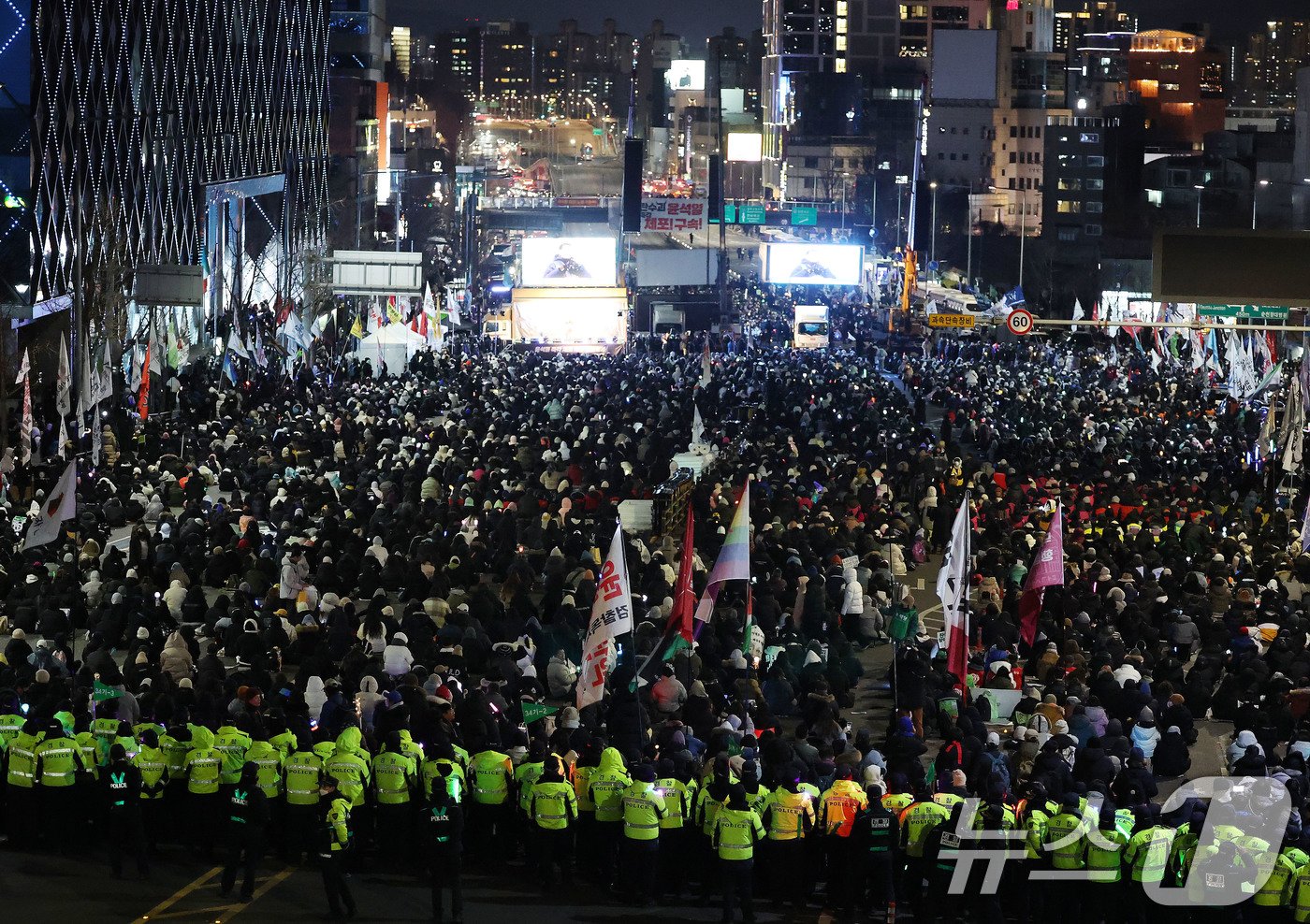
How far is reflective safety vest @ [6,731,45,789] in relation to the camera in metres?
13.4

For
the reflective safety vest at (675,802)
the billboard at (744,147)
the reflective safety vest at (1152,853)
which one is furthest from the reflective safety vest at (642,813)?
the billboard at (744,147)

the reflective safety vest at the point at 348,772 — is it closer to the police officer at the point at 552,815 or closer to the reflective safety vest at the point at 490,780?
the reflective safety vest at the point at 490,780

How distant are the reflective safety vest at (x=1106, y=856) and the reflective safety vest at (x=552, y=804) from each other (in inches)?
136

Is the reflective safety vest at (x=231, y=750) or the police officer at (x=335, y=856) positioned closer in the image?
the police officer at (x=335, y=856)

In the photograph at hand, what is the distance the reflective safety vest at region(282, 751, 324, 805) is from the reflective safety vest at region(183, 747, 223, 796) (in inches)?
24.6

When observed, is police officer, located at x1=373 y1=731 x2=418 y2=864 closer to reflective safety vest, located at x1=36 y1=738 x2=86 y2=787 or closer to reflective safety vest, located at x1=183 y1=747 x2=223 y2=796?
reflective safety vest, located at x1=183 y1=747 x2=223 y2=796

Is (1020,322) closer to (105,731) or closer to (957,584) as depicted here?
(957,584)

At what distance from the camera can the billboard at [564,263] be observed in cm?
5525

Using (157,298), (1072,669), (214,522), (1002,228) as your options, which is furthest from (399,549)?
(1002,228)

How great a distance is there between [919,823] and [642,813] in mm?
1820

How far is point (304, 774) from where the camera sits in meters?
13.0

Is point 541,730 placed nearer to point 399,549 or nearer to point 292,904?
point 292,904

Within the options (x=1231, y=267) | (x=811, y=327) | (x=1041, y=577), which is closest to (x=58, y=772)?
(x=1041, y=577)
